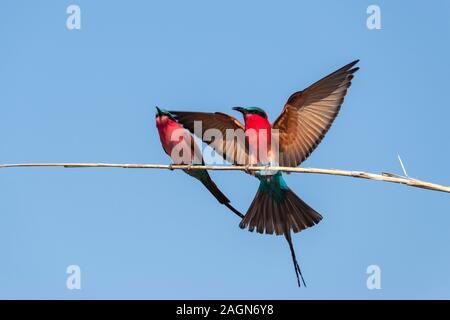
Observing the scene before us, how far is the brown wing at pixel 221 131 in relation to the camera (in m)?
5.34

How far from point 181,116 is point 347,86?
4.14ft

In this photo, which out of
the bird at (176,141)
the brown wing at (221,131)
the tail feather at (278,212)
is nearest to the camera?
the tail feather at (278,212)

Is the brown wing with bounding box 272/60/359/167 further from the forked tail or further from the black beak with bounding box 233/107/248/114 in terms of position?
the forked tail

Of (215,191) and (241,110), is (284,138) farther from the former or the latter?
(215,191)


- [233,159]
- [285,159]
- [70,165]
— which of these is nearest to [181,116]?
[233,159]

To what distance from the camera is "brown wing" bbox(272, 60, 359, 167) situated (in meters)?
5.13

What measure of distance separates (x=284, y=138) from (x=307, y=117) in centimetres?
24

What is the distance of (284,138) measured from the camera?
5.35 m

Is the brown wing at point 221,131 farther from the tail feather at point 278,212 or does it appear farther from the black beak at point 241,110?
the tail feather at point 278,212

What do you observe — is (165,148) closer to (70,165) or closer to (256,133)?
(256,133)

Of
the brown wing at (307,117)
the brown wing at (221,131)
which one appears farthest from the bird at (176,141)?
Result: the brown wing at (307,117)

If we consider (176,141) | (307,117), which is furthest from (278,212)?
(176,141)

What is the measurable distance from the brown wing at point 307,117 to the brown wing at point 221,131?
1.08ft

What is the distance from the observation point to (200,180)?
18.2ft
